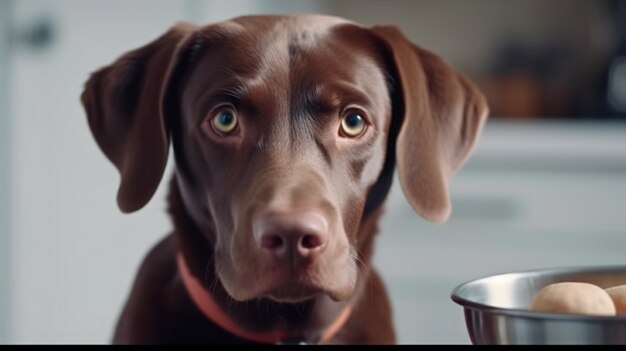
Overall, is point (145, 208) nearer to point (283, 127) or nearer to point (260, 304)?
point (260, 304)

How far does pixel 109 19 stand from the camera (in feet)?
10.0

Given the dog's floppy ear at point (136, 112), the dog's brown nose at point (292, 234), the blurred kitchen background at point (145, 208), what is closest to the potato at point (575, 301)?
the dog's brown nose at point (292, 234)

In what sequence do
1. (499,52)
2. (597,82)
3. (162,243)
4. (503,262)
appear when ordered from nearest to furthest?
(162,243) → (503,262) → (597,82) → (499,52)

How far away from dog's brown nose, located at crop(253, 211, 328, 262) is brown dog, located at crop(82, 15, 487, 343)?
2.6 inches

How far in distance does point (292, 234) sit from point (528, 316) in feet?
1.12

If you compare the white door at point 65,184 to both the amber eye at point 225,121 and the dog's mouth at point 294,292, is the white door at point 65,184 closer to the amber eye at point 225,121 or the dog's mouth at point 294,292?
the amber eye at point 225,121

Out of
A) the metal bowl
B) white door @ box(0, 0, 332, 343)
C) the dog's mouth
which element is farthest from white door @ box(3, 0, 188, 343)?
the metal bowl

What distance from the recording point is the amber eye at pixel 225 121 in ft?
4.06

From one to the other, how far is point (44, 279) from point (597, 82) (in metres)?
2.16

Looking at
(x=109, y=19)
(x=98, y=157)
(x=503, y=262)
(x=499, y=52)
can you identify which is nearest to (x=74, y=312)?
(x=98, y=157)

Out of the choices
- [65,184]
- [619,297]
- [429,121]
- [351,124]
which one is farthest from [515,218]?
[619,297]

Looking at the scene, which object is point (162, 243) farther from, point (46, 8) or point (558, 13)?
point (558, 13)

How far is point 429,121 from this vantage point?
1.33 metres

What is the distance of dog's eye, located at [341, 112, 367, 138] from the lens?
1254 millimetres
